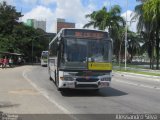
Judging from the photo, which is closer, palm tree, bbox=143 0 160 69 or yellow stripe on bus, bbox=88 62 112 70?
yellow stripe on bus, bbox=88 62 112 70

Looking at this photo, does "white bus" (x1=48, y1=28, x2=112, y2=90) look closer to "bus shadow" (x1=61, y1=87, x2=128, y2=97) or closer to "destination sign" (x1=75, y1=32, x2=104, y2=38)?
"destination sign" (x1=75, y1=32, x2=104, y2=38)

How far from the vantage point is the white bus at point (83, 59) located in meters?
18.9

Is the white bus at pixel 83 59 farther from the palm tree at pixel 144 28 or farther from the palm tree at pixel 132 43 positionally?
the palm tree at pixel 132 43

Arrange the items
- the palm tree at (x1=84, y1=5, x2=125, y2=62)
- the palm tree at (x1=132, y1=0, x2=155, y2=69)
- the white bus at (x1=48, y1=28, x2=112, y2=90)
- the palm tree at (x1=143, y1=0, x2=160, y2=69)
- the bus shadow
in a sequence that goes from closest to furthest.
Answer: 1. the white bus at (x1=48, y1=28, x2=112, y2=90)
2. the bus shadow
3. the palm tree at (x1=143, y1=0, x2=160, y2=69)
4. the palm tree at (x1=132, y1=0, x2=155, y2=69)
5. the palm tree at (x1=84, y1=5, x2=125, y2=62)

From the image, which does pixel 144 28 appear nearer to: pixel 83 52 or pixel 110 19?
pixel 110 19

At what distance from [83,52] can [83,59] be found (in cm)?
32

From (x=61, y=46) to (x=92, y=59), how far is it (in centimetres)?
151

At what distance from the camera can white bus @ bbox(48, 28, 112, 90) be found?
1889cm

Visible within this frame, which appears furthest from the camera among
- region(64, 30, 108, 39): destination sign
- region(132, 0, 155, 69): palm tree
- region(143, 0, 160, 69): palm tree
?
region(132, 0, 155, 69): palm tree

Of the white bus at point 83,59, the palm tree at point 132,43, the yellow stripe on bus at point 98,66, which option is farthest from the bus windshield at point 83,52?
the palm tree at point 132,43

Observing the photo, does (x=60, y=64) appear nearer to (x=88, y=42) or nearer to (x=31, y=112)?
(x=88, y=42)

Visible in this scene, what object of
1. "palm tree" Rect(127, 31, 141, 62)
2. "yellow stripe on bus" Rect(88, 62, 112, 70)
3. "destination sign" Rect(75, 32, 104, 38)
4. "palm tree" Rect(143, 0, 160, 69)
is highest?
"palm tree" Rect(143, 0, 160, 69)

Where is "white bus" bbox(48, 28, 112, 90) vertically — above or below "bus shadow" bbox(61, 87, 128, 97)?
above

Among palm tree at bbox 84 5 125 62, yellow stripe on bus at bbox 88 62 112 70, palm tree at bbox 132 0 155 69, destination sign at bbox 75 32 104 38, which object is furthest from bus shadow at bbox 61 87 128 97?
palm tree at bbox 84 5 125 62
